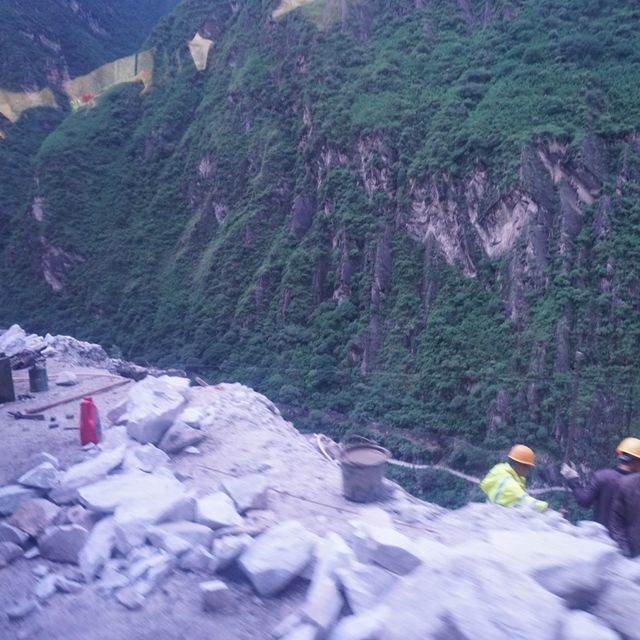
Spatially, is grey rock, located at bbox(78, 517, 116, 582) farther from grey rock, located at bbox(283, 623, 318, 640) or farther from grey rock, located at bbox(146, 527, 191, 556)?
grey rock, located at bbox(283, 623, 318, 640)

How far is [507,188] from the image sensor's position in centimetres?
1792

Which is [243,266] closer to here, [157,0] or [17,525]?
[17,525]

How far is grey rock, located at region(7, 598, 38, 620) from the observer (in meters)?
2.98

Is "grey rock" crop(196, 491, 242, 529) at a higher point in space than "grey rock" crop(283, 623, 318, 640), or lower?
higher

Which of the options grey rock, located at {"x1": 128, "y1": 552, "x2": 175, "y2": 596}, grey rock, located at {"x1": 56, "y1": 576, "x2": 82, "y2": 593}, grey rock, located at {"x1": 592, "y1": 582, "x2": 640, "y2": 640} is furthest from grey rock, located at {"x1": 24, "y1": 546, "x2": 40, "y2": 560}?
grey rock, located at {"x1": 592, "y1": 582, "x2": 640, "y2": 640}

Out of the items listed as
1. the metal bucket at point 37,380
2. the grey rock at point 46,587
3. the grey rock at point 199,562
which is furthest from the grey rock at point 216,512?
the metal bucket at point 37,380

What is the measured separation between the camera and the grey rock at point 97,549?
3240 mm

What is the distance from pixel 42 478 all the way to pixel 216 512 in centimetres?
123

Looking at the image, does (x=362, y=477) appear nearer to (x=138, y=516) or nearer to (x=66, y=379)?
(x=138, y=516)

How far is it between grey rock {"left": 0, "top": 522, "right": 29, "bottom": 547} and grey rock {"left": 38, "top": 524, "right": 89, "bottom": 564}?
0.17 m

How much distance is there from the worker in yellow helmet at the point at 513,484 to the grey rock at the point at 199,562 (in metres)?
1.71

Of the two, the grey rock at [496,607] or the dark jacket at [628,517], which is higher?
the grey rock at [496,607]

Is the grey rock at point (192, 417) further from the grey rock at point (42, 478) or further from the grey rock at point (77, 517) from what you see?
the grey rock at point (77, 517)

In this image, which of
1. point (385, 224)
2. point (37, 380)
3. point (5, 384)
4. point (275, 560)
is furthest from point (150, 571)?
point (385, 224)
